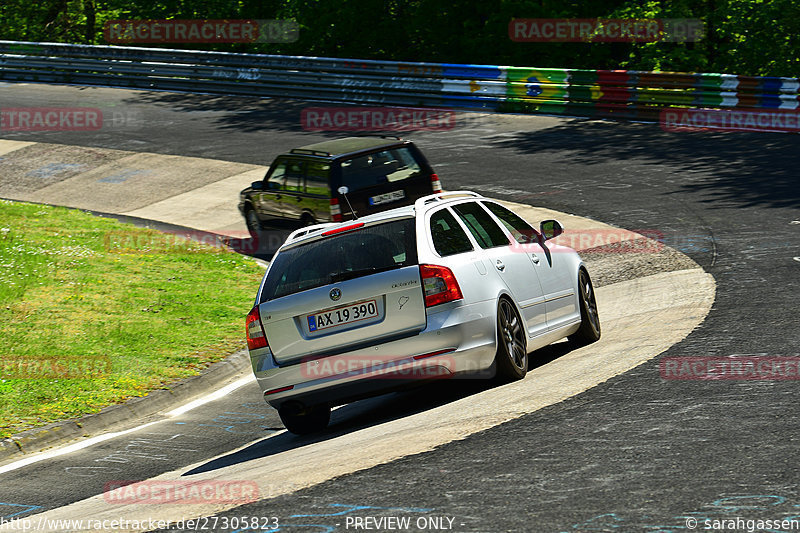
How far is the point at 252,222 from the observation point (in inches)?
700

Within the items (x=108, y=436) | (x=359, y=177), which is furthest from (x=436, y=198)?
(x=359, y=177)

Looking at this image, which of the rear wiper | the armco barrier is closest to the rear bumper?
the rear wiper

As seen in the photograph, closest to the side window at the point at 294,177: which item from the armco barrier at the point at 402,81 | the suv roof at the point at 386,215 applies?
the suv roof at the point at 386,215

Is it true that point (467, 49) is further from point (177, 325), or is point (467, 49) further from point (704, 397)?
point (704, 397)

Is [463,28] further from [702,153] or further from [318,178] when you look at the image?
[318,178]

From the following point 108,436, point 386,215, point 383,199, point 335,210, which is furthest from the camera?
point 335,210

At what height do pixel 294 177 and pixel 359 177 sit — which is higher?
pixel 359 177

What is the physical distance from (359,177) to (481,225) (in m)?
6.02

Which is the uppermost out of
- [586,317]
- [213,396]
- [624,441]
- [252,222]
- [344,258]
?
[344,258]

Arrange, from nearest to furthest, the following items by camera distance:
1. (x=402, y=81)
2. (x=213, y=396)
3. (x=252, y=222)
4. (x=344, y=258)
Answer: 1. (x=344, y=258)
2. (x=213, y=396)
3. (x=252, y=222)
4. (x=402, y=81)

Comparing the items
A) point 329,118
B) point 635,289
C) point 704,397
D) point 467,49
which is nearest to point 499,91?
point 329,118

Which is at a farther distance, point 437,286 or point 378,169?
point 378,169

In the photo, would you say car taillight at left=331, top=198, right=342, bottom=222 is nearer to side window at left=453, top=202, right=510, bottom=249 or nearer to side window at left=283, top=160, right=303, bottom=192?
side window at left=283, top=160, right=303, bottom=192

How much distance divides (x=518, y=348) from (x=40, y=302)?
7.64 meters
